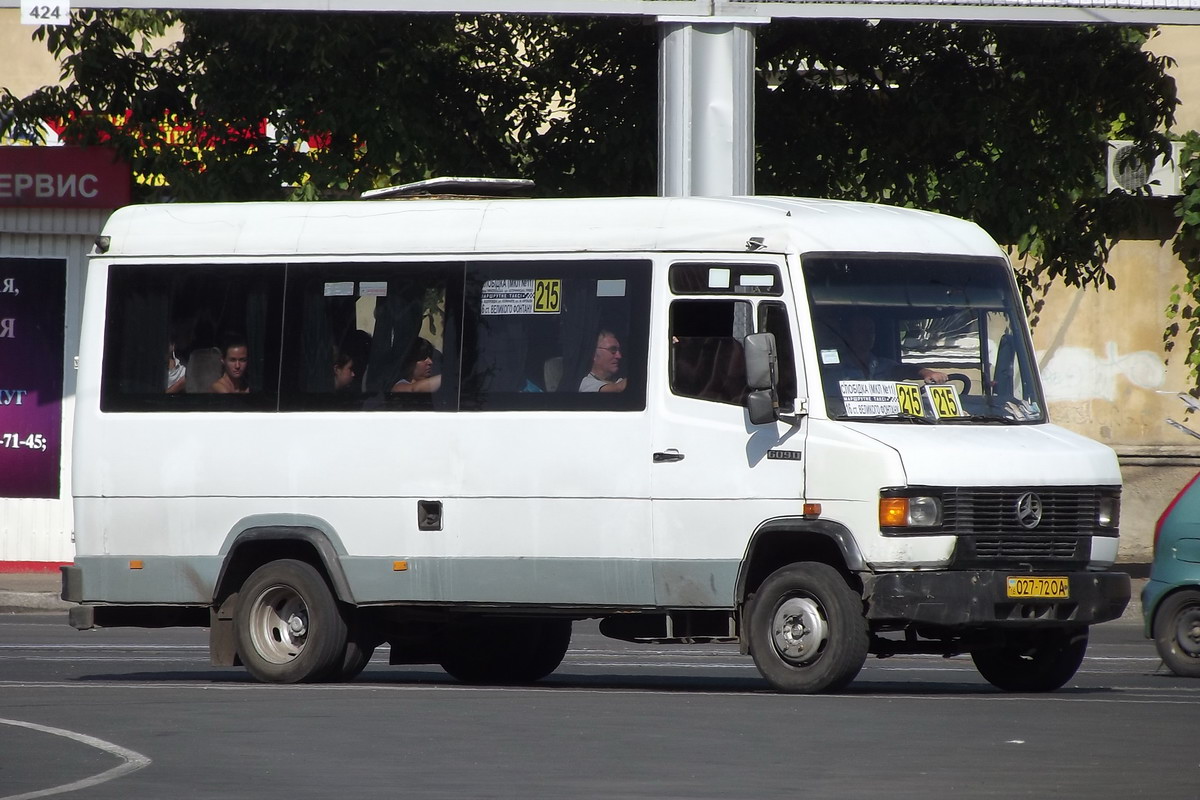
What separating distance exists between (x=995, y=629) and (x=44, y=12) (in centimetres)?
920

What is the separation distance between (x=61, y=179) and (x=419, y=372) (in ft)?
40.1

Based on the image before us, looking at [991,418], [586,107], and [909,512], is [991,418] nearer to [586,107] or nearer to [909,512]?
[909,512]

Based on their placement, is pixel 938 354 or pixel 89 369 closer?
pixel 938 354

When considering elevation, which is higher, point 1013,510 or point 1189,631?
point 1013,510

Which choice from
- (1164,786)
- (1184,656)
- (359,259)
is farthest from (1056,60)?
(1164,786)

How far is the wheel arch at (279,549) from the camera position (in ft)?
45.0

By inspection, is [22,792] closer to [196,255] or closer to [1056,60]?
[196,255]

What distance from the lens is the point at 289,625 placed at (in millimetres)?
13961

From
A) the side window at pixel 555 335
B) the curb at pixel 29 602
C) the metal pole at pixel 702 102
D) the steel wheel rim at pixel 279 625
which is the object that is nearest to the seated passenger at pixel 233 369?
the steel wheel rim at pixel 279 625

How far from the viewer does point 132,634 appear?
65.2ft

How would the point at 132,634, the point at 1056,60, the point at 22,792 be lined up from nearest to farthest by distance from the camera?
the point at 22,792 < the point at 132,634 < the point at 1056,60

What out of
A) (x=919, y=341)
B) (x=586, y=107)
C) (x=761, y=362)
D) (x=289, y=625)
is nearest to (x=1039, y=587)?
(x=919, y=341)

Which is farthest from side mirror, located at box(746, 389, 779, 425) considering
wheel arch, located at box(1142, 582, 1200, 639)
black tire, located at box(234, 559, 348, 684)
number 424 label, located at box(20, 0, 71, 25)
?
number 424 label, located at box(20, 0, 71, 25)

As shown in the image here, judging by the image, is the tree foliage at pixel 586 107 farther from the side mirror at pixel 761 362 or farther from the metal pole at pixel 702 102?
the side mirror at pixel 761 362
